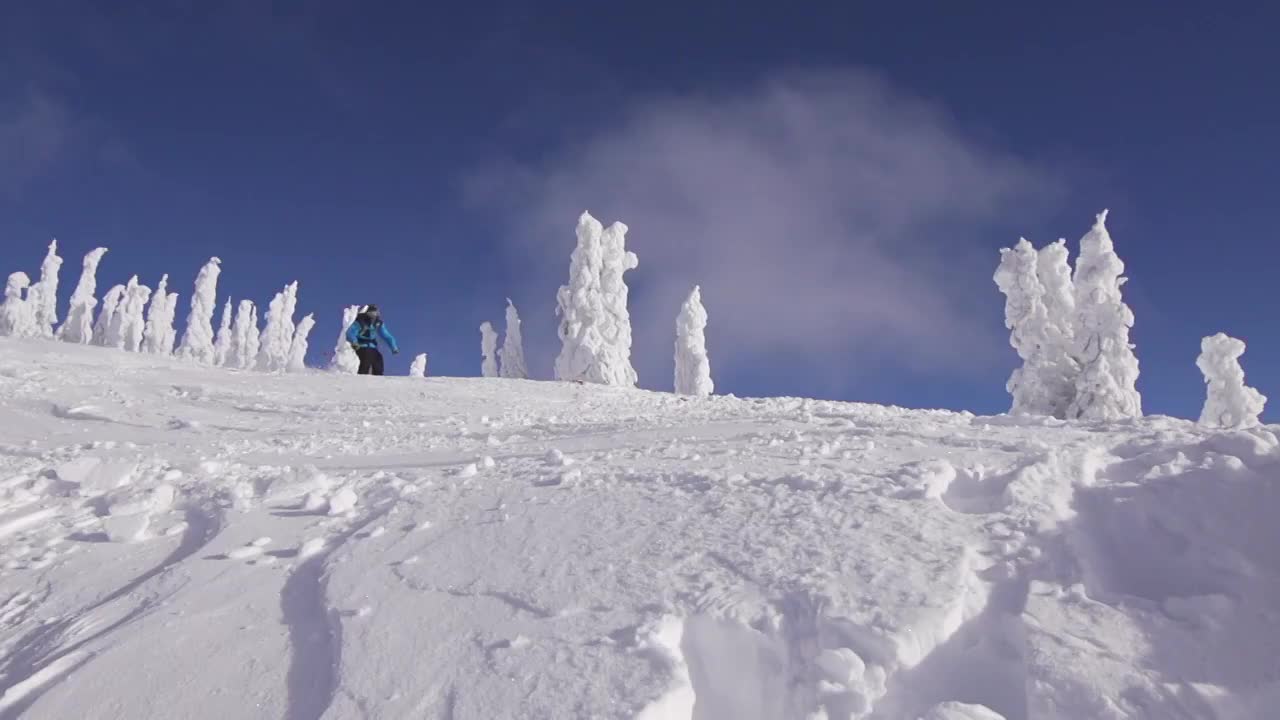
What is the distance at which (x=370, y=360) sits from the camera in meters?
16.9

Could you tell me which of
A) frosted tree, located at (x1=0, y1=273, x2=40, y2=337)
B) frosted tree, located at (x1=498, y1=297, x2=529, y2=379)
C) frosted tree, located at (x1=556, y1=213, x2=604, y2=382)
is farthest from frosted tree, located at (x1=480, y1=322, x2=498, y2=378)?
frosted tree, located at (x1=0, y1=273, x2=40, y2=337)

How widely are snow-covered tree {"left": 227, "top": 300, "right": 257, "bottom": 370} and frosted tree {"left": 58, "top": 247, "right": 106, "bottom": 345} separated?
38.8ft

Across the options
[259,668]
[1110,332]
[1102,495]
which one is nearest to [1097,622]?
[1102,495]

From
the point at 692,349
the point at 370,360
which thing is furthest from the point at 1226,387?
the point at 370,360

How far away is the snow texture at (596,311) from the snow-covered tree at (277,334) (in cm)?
4760

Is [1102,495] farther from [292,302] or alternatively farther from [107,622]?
[292,302]

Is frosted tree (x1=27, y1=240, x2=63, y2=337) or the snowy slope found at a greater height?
frosted tree (x1=27, y1=240, x2=63, y2=337)

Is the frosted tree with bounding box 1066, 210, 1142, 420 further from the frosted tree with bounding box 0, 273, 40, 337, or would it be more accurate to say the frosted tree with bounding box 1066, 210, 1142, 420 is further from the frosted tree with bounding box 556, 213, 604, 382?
the frosted tree with bounding box 0, 273, 40, 337

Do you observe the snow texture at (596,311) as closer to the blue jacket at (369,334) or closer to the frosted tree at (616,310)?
the frosted tree at (616,310)

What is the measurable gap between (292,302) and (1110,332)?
2780 inches

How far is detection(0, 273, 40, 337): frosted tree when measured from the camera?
55906mm

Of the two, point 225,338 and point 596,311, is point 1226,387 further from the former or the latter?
point 225,338

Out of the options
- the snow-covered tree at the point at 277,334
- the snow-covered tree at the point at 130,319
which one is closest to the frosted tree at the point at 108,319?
the snow-covered tree at the point at 130,319

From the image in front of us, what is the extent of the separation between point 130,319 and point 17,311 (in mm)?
7378
